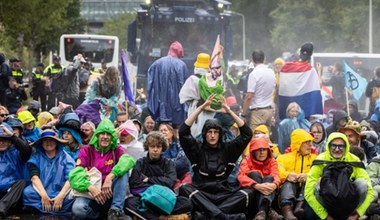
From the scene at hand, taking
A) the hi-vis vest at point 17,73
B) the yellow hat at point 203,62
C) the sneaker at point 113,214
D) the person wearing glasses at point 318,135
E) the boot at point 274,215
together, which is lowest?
the boot at point 274,215

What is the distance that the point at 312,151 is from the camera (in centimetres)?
1167

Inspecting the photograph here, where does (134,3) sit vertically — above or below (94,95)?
above

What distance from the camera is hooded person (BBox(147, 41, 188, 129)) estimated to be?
14.0m

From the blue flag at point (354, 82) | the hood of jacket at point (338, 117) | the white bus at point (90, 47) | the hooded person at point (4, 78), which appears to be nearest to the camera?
the hood of jacket at point (338, 117)

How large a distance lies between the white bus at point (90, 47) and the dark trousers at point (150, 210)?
92.6ft

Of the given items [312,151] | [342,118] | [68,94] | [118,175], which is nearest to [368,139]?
[342,118]

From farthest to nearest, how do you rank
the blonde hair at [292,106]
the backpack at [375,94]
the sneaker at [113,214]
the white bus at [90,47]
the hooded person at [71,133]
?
1. the white bus at [90,47]
2. the backpack at [375,94]
3. the blonde hair at [292,106]
4. the hooded person at [71,133]
5. the sneaker at [113,214]

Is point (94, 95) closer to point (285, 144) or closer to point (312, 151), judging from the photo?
point (285, 144)

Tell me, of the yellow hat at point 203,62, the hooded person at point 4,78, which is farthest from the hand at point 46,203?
the hooded person at point 4,78

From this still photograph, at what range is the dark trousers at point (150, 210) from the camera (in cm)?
1074

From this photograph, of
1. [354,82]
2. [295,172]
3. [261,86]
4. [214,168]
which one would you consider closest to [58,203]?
[214,168]

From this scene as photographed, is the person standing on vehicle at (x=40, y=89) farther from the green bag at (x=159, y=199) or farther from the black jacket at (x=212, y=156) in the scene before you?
the green bag at (x=159, y=199)

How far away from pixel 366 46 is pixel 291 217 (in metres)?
41.7

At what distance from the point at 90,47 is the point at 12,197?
1127 inches
